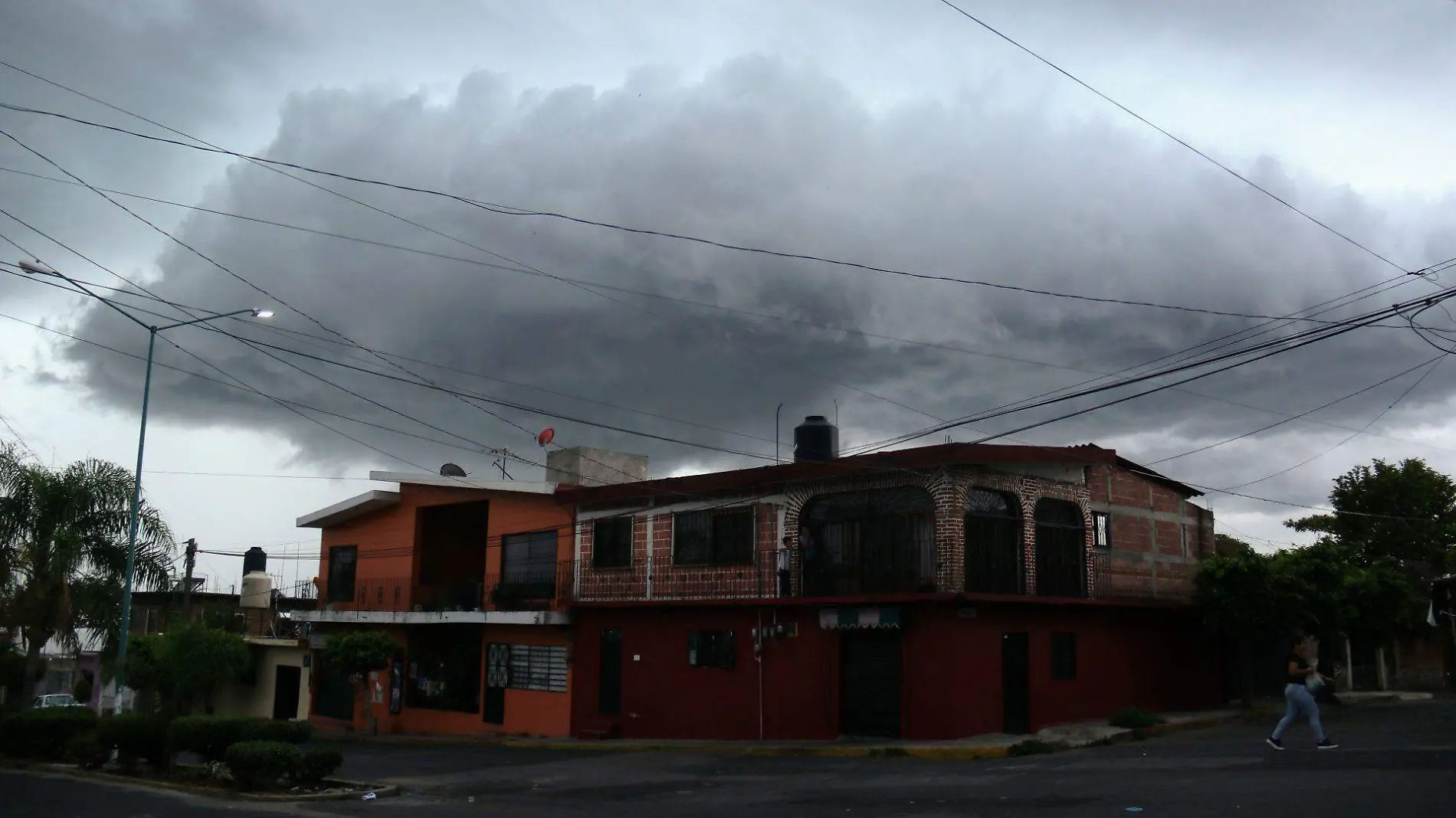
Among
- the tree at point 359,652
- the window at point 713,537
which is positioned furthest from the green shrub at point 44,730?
the window at point 713,537

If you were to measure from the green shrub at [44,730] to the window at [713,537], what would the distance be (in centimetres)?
1309

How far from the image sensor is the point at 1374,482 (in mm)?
42438

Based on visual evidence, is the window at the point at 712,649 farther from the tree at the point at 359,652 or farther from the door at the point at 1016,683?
the tree at the point at 359,652

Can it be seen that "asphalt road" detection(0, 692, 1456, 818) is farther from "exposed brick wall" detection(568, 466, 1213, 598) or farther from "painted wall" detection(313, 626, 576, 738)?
"painted wall" detection(313, 626, 576, 738)

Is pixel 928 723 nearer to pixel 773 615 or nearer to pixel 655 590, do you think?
pixel 773 615

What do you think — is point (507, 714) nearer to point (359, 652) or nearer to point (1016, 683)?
point (359, 652)

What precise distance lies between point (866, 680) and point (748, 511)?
508cm

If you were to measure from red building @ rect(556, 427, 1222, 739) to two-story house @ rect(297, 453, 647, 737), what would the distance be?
1244 mm

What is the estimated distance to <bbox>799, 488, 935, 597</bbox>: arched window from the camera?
24.1m

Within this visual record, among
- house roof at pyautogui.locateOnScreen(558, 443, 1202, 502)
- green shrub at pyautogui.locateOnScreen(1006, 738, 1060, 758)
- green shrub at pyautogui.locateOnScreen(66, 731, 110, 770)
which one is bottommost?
green shrub at pyautogui.locateOnScreen(66, 731, 110, 770)

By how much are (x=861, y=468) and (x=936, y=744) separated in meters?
5.88

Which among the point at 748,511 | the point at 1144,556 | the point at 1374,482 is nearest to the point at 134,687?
the point at 748,511

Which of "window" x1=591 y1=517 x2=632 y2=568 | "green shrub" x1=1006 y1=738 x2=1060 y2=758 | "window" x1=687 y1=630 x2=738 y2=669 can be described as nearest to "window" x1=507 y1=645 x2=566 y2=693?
"window" x1=591 y1=517 x2=632 y2=568

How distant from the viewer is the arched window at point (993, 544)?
78.9 feet
